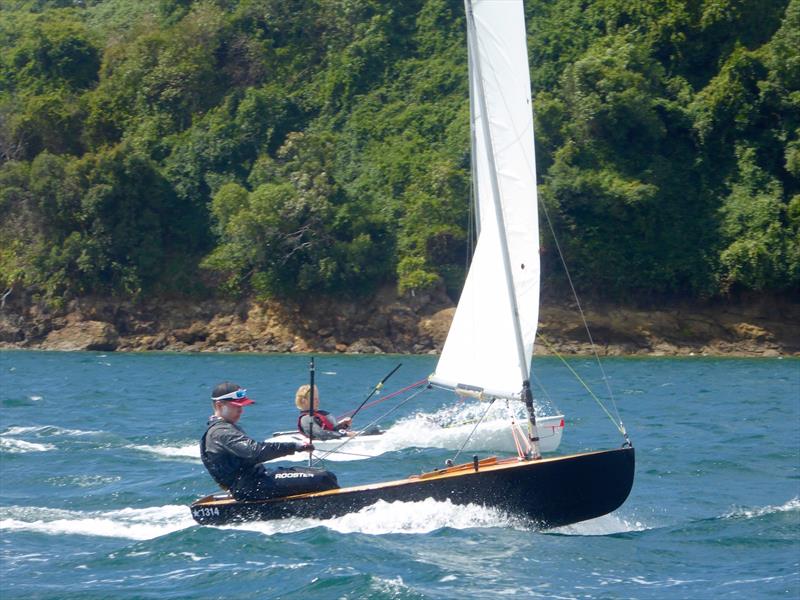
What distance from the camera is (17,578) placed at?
33.3ft

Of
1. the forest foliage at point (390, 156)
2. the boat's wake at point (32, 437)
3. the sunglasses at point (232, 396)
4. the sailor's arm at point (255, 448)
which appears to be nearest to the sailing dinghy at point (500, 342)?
the sailor's arm at point (255, 448)

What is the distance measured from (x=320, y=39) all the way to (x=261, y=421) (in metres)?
36.0

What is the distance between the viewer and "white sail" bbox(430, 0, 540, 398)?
1225 centimetres

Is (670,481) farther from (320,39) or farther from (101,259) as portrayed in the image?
(320,39)

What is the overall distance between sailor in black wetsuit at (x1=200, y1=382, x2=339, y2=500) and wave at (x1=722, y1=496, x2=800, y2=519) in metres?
4.30

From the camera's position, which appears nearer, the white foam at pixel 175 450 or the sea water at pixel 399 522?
the sea water at pixel 399 522

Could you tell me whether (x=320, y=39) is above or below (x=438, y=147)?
above

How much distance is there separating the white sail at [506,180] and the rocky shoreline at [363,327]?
82.5ft

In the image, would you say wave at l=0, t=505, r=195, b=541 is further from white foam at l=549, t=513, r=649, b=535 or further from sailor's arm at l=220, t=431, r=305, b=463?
white foam at l=549, t=513, r=649, b=535

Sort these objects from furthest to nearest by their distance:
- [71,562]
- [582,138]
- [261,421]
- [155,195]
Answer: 1. [155,195]
2. [582,138]
3. [261,421]
4. [71,562]

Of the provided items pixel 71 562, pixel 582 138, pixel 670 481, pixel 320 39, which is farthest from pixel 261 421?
pixel 320 39

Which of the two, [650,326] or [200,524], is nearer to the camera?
[200,524]

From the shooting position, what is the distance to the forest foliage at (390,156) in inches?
1635

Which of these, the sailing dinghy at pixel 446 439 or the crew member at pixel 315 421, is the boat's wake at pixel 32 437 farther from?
the crew member at pixel 315 421
